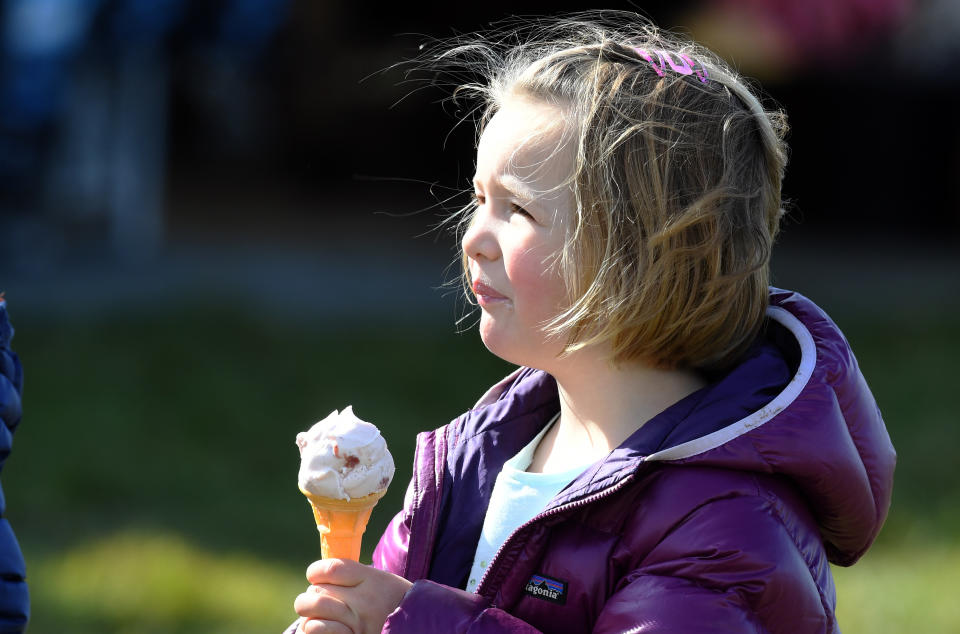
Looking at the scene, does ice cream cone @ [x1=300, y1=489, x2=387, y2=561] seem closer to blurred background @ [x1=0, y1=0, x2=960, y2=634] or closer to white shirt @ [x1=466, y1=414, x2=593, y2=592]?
white shirt @ [x1=466, y1=414, x2=593, y2=592]

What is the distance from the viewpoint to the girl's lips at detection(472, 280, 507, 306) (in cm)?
179

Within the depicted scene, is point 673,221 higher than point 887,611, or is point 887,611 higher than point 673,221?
point 673,221

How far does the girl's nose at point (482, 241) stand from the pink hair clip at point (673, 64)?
317 mm

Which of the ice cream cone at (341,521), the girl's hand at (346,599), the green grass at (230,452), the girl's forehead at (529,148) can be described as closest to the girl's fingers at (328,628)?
the girl's hand at (346,599)

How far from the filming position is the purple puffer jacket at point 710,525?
1573 mm

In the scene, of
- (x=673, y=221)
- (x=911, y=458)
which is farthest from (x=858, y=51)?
(x=673, y=221)

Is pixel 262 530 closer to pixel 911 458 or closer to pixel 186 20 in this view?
pixel 911 458

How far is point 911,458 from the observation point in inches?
209

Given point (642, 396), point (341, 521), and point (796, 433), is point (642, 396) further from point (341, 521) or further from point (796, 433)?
point (341, 521)

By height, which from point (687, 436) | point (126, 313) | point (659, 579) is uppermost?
point (687, 436)

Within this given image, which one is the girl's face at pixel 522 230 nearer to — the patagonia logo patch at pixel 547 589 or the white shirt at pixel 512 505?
the white shirt at pixel 512 505

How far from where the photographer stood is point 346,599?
1.69 m

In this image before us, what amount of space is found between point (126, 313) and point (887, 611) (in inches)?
165

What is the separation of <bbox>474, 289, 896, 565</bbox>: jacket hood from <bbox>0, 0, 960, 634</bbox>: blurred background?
99 cm
